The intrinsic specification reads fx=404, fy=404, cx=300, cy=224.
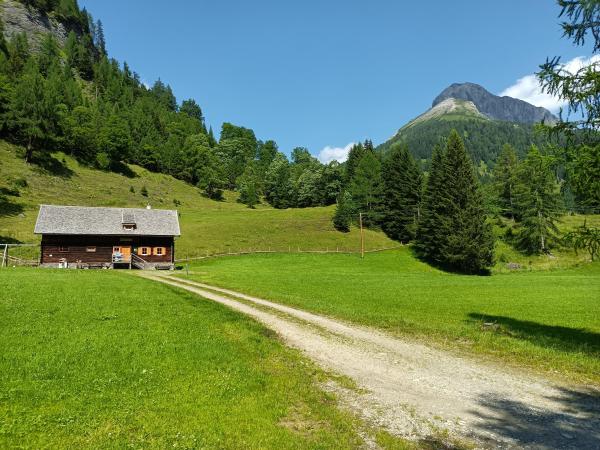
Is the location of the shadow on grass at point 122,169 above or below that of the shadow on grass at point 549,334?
above

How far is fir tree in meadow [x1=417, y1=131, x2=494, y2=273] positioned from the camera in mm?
61531

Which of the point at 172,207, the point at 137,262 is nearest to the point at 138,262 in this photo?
the point at 137,262

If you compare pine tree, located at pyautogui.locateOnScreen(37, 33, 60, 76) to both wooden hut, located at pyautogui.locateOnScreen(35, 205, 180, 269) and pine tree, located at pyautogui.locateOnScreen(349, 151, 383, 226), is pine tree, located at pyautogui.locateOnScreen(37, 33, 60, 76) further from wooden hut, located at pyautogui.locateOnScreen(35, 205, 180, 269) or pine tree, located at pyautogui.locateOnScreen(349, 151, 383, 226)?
pine tree, located at pyautogui.locateOnScreen(349, 151, 383, 226)

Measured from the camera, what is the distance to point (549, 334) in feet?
57.1

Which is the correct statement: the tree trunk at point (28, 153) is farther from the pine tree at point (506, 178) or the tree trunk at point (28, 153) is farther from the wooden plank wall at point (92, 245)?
the pine tree at point (506, 178)

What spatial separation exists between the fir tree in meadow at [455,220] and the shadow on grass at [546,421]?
55.1 metres

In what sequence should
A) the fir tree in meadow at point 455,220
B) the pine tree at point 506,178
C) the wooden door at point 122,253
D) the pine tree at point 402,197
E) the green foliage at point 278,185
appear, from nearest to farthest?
the wooden door at point 122,253
the fir tree in meadow at point 455,220
the pine tree at point 402,197
the pine tree at point 506,178
the green foliage at point 278,185

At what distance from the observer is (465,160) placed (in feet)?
220

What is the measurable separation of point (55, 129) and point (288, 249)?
2968 inches

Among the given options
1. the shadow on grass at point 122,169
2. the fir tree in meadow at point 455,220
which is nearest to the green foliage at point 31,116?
the shadow on grass at point 122,169

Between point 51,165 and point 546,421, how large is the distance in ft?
371

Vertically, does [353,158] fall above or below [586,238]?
above

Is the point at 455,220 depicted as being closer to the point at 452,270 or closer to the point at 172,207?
the point at 452,270

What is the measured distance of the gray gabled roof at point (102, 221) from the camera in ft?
176
